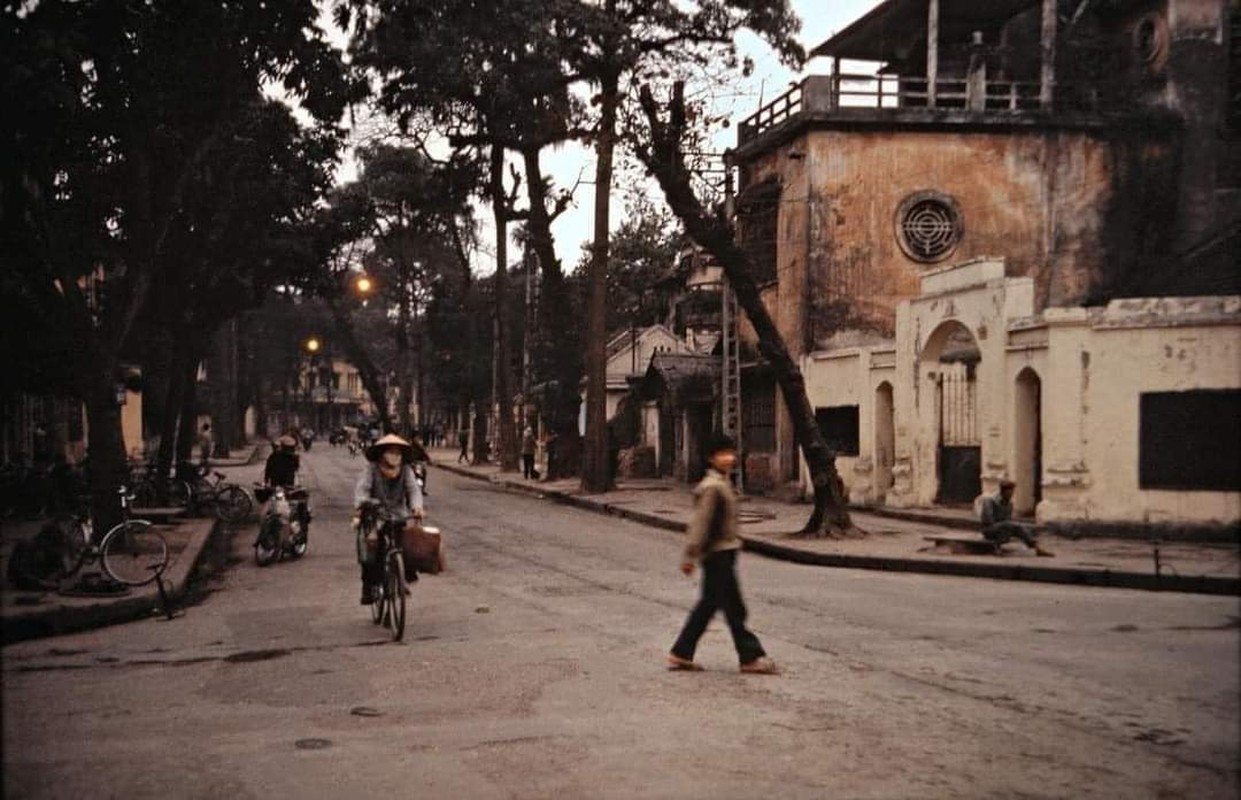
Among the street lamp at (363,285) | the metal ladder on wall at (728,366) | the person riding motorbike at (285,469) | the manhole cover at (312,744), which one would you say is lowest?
the manhole cover at (312,744)

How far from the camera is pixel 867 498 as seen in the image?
988 inches

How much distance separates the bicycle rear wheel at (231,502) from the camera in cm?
2398

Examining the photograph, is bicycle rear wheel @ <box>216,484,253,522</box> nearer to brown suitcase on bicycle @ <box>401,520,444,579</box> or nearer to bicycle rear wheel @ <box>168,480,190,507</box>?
bicycle rear wheel @ <box>168,480,190,507</box>

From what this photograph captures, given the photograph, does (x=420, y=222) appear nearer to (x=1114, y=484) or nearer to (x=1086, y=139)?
(x=1086, y=139)

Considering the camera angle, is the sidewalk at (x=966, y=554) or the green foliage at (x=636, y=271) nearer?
the sidewalk at (x=966, y=554)

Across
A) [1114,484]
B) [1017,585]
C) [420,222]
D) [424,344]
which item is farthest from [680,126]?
[424,344]

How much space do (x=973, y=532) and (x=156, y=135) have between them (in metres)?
14.1

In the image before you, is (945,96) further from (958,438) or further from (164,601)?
(164,601)

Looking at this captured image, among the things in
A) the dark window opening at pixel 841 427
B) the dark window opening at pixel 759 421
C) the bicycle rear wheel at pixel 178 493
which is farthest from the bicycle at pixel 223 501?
the dark window opening at pixel 759 421

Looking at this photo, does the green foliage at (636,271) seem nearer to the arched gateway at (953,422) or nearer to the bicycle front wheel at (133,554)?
the arched gateway at (953,422)

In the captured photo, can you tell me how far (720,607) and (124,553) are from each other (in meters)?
7.71

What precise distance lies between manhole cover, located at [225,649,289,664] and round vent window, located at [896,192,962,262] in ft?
71.2

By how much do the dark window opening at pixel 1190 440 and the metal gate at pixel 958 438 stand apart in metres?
4.65

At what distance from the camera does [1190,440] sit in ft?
61.2
